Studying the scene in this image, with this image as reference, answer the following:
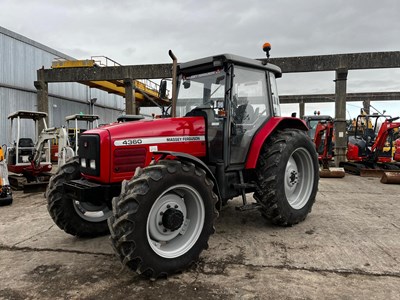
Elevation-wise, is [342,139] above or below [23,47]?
below

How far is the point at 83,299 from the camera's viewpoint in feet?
9.17

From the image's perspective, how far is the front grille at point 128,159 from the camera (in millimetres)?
3518

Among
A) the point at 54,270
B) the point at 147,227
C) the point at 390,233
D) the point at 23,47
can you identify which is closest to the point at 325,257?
the point at 390,233

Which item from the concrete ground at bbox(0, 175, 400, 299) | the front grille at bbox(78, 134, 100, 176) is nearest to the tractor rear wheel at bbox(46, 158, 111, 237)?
the concrete ground at bbox(0, 175, 400, 299)

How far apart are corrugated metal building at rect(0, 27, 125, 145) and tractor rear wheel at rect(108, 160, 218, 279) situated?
17.0 meters

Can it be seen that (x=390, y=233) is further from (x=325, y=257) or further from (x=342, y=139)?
(x=342, y=139)

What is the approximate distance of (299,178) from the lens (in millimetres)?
5293

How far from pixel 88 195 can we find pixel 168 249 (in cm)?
100

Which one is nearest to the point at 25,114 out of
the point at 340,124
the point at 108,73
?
the point at 108,73

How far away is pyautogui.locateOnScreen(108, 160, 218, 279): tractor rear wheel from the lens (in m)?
2.91

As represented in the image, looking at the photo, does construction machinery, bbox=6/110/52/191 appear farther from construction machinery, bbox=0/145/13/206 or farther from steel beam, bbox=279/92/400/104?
steel beam, bbox=279/92/400/104

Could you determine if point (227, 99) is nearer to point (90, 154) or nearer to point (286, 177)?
point (286, 177)

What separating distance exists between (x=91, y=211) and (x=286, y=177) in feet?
9.22

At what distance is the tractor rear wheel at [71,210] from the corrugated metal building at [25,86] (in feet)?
50.8
